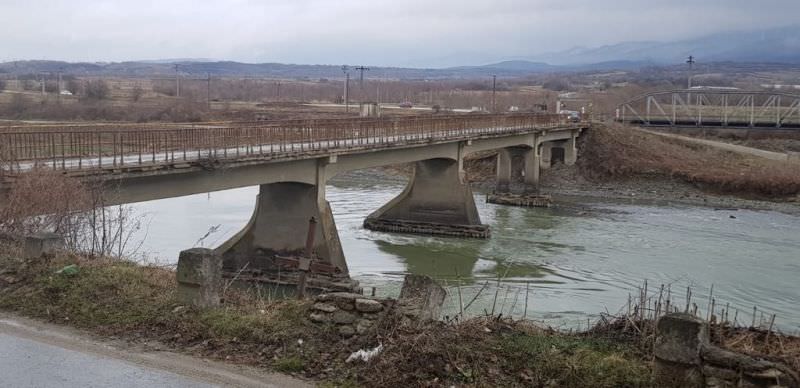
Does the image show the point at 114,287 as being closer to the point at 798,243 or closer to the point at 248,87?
the point at 798,243

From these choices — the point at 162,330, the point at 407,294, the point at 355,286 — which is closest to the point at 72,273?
the point at 162,330

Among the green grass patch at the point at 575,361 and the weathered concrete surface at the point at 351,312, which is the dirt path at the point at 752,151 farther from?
the weathered concrete surface at the point at 351,312

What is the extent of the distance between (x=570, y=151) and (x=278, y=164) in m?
45.1

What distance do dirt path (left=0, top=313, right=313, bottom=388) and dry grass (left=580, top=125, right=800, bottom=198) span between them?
54.7m

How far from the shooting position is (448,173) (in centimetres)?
4547

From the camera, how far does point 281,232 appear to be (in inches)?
1196

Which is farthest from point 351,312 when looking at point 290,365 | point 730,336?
point 730,336

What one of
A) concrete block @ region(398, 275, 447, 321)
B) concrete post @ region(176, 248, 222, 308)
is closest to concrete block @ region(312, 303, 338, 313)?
concrete block @ region(398, 275, 447, 321)

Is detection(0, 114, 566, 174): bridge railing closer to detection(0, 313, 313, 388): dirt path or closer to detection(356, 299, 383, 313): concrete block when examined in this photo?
detection(0, 313, 313, 388): dirt path

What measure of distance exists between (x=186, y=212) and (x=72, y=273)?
1291 inches

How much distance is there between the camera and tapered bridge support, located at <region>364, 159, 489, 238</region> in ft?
139

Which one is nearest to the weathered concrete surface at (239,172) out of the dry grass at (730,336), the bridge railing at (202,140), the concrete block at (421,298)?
the bridge railing at (202,140)

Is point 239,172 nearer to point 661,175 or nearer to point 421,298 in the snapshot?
point 421,298

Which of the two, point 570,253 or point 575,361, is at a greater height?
point 575,361
